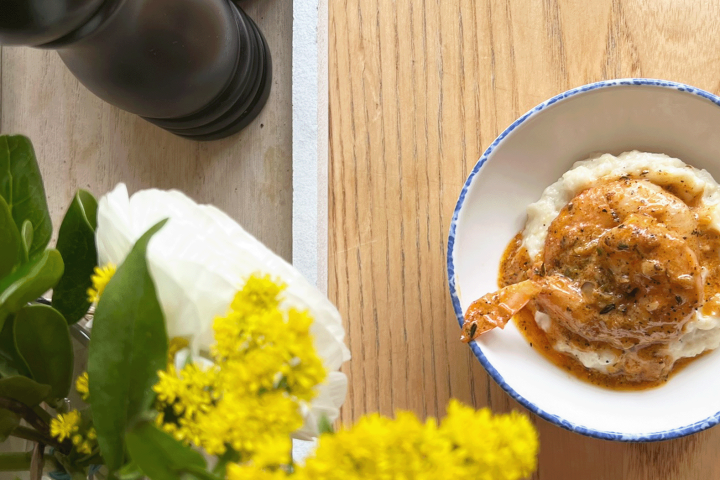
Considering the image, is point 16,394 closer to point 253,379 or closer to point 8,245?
point 8,245

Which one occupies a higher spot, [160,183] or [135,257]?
[160,183]

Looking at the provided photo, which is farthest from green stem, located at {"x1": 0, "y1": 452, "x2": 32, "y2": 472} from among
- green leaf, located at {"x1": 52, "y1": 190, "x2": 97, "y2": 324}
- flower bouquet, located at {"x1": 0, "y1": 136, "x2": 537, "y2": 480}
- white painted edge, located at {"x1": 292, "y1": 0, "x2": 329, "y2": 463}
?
white painted edge, located at {"x1": 292, "y1": 0, "x2": 329, "y2": 463}

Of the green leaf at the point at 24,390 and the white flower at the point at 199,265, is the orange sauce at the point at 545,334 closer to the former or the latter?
the white flower at the point at 199,265

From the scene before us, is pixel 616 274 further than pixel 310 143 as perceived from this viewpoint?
No

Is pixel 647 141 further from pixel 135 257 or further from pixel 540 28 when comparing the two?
pixel 135 257

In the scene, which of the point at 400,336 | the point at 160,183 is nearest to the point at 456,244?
the point at 400,336

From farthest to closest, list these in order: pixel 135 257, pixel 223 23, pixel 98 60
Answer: pixel 223 23 < pixel 98 60 < pixel 135 257

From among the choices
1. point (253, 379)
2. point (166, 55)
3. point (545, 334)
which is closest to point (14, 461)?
point (253, 379)
